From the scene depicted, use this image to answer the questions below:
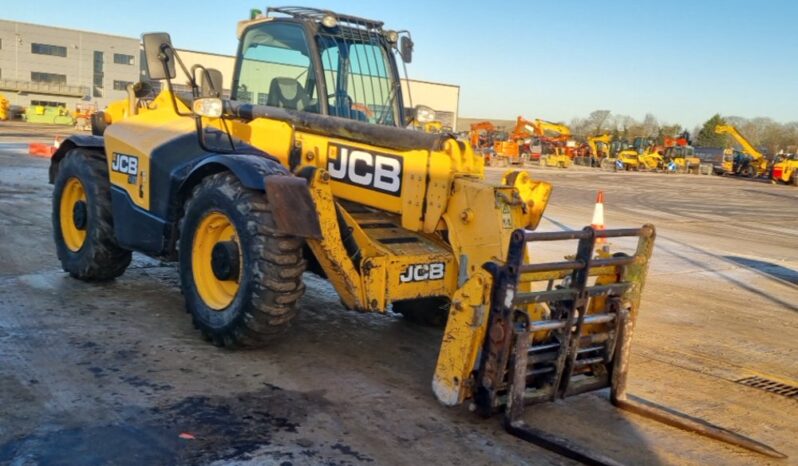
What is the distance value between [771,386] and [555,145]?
45343 mm

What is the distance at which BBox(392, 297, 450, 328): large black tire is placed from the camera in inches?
243

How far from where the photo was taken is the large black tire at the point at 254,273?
471 centimetres

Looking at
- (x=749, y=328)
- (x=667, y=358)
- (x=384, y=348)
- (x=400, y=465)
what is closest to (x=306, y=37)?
(x=384, y=348)

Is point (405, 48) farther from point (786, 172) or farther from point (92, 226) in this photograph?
point (786, 172)

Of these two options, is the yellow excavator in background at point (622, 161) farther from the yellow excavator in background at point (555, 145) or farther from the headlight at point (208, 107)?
the headlight at point (208, 107)

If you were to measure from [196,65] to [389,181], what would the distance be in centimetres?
202

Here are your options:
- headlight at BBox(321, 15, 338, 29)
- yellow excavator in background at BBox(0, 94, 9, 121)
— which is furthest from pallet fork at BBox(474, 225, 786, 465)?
yellow excavator in background at BBox(0, 94, 9, 121)

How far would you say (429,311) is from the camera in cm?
622

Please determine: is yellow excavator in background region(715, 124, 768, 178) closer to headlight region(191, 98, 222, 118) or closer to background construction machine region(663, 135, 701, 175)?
background construction machine region(663, 135, 701, 175)

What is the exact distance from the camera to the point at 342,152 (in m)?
5.25

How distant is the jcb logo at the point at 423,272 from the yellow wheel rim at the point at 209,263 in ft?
4.03

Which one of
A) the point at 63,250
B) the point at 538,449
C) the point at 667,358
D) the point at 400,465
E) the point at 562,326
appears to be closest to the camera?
the point at 400,465

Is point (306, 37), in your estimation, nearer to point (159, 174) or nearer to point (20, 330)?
point (159, 174)

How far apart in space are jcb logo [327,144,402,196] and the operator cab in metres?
0.46
